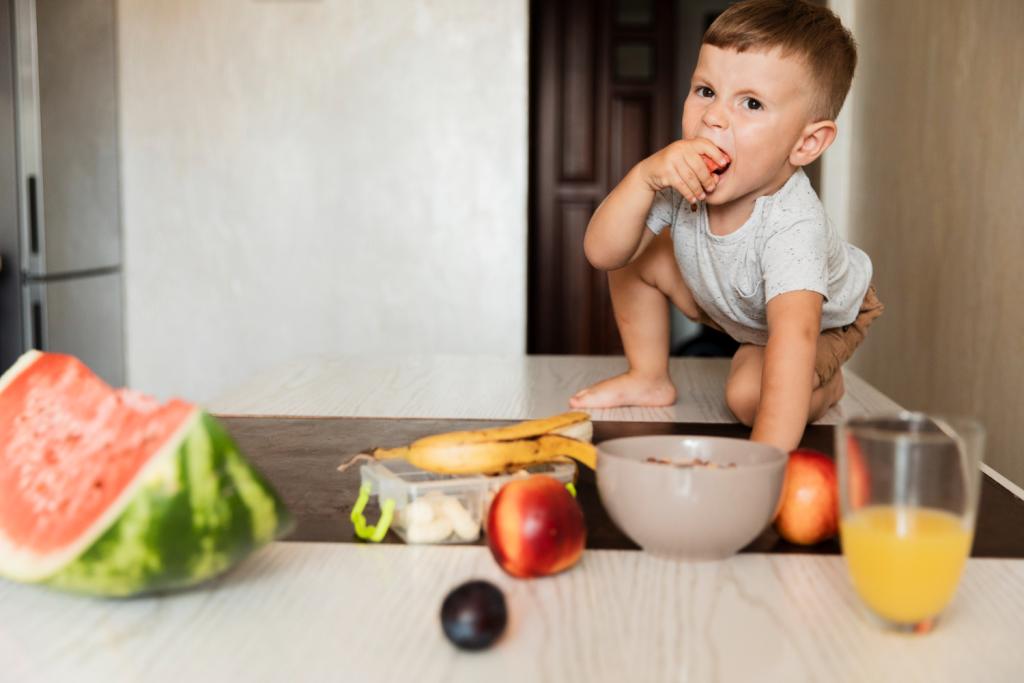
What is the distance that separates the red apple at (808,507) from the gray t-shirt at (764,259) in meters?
0.49

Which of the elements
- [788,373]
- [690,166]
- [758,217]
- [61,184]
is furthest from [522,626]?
[61,184]

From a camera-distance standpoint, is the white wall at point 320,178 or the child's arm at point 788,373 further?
the white wall at point 320,178

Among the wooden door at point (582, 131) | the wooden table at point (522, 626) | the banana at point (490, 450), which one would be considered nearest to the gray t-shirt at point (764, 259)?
the banana at point (490, 450)

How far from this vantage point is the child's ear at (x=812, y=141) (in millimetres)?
1353

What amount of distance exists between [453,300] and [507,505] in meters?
2.58

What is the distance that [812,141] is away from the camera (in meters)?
1.37

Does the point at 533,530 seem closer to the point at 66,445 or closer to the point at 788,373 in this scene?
the point at 66,445

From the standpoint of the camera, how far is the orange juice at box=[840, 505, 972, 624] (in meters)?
0.58

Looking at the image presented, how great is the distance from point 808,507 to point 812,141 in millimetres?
735

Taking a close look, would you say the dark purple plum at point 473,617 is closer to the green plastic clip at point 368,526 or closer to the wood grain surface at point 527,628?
the wood grain surface at point 527,628

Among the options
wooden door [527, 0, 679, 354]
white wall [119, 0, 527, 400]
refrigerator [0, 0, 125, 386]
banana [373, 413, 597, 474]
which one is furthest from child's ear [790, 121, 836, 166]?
wooden door [527, 0, 679, 354]

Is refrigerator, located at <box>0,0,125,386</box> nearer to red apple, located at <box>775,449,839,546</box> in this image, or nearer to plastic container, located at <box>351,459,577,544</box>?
plastic container, located at <box>351,459,577,544</box>

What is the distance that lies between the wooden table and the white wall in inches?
98.7

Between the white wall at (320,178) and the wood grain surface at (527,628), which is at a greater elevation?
the white wall at (320,178)
